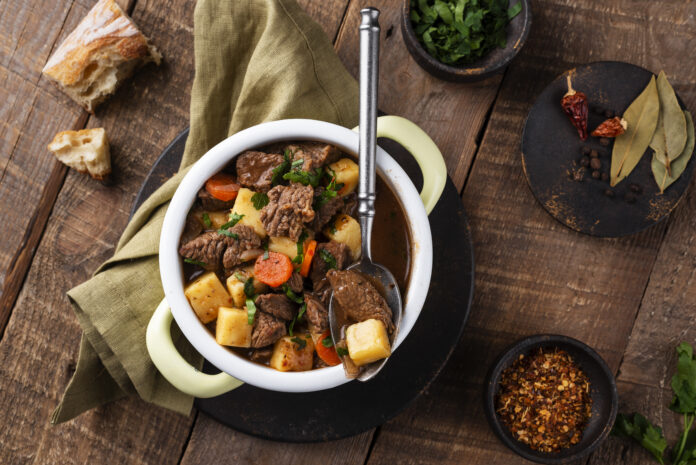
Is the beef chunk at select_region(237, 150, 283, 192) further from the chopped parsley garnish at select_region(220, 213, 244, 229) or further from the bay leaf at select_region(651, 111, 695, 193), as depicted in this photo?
the bay leaf at select_region(651, 111, 695, 193)

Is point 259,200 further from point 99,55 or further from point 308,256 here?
point 99,55

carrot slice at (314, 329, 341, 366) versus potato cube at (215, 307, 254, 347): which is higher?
potato cube at (215, 307, 254, 347)

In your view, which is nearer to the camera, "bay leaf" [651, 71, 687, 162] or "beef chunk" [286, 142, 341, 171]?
"beef chunk" [286, 142, 341, 171]

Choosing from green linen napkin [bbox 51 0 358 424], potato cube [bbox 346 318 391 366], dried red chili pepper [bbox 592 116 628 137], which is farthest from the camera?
dried red chili pepper [bbox 592 116 628 137]

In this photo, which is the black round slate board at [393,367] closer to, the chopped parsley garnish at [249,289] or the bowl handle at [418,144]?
the bowl handle at [418,144]

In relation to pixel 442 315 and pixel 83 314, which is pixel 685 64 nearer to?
pixel 442 315

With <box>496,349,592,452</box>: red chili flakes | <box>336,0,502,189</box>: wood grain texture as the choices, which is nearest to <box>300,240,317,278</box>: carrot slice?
A: <box>336,0,502,189</box>: wood grain texture

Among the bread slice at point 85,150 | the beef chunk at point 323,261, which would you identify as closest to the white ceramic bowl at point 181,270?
the beef chunk at point 323,261
